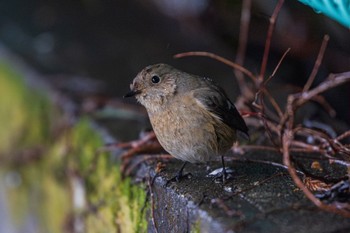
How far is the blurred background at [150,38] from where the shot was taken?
176 inches

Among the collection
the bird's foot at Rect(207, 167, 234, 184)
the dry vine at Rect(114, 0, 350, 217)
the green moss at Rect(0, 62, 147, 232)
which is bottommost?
the green moss at Rect(0, 62, 147, 232)

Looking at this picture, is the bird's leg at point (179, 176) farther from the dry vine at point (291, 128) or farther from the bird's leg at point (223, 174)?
the dry vine at point (291, 128)

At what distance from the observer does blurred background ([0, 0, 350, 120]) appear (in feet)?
14.7

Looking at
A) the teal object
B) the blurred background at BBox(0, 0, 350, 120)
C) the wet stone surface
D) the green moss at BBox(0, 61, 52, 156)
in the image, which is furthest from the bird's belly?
the green moss at BBox(0, 61, 52, 156)

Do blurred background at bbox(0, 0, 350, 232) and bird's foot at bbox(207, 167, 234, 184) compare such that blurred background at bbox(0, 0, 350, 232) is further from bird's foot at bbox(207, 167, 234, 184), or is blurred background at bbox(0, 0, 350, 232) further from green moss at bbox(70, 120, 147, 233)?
bird's foot at bbox(207, 167, 234, 184)

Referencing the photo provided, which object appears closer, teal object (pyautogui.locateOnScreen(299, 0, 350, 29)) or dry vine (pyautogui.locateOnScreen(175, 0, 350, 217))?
dry vine (pyautogui.locateOnScreen(175, 0, 350, 217))

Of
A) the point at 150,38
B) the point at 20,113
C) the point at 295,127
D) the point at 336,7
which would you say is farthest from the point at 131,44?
the point at 336,7

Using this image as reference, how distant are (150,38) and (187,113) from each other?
290 centimetres

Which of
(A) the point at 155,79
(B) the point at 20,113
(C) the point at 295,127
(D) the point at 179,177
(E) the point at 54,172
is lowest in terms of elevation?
(E) the point at 54,172

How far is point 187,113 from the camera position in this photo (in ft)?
10.5

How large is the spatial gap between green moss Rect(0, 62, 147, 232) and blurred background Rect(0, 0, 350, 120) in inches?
12.8

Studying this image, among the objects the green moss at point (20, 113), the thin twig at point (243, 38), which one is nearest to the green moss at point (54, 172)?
the green moss at point (20, 113)

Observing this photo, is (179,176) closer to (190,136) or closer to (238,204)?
(190,136)

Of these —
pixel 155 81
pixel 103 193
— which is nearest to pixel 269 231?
pixel 155 81
